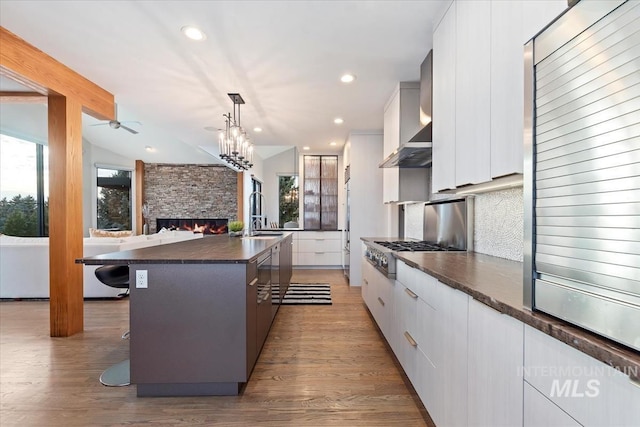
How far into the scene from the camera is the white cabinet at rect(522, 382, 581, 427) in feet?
2.29

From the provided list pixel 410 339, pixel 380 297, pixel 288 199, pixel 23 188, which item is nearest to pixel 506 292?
pixel 410 339

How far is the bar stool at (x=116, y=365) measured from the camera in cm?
204

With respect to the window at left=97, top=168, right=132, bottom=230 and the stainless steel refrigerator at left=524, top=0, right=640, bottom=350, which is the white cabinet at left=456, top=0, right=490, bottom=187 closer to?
the stainless steel refrigerator at left=524, top=0, right=640, bottom=350

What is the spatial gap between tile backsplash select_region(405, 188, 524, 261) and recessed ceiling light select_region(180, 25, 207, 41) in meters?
2.43

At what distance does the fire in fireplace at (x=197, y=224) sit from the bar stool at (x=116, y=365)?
701 cm

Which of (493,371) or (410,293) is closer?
(493,371)

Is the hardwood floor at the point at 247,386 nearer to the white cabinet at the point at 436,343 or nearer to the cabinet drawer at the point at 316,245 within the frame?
the white cabinet at the point at 436,343

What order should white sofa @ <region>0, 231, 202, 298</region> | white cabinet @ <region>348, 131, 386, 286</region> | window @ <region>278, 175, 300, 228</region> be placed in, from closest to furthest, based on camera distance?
white sofa @ <region>0, 231, 202, 298</region> → white cabinet @ <region>348, 131, 386, 286</region> → window @ <region>278, 175, 300, 228</region>

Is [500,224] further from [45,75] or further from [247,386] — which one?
[45,75]

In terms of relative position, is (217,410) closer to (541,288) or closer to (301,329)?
(301,329)

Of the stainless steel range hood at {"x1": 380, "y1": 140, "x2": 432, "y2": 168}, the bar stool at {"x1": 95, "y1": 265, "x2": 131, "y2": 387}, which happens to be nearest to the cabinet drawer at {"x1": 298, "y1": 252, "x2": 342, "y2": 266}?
the stainless steel range hood at {"x1": 380, "y1": 140, "x2": 432, "y2": 168}

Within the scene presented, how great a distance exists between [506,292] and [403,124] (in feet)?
7.92

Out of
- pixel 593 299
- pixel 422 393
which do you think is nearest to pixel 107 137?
pixel 422 393

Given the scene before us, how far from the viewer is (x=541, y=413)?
0.77 meters
